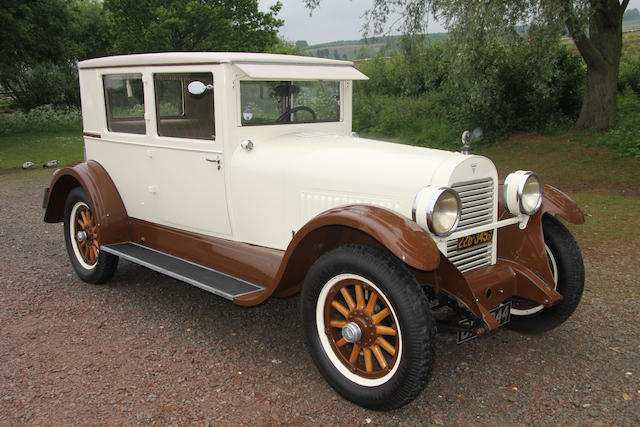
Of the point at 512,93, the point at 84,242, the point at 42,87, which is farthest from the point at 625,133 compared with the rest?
the point at 42,87

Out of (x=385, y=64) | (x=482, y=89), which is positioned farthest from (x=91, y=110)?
(x=385, y=64)

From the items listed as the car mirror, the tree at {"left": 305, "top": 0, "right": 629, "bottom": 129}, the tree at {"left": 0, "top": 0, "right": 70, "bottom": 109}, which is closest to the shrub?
the tree at {"left": 0, "top": 0, "right": 70, "bottom": 109}

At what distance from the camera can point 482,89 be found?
1076 centimetres

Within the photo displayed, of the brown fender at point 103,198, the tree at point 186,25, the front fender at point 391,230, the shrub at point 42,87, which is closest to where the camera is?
the front fender at point 391,230

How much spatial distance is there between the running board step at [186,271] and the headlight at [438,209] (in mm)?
1229

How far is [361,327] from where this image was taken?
111 inches

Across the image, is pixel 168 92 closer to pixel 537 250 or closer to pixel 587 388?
pixel 537 250

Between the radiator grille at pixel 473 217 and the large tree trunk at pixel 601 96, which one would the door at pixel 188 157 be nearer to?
the radiator grille at pixel 473 217

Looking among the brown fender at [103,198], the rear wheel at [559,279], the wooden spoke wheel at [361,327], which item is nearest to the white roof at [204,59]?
the brown fender at [103,198]

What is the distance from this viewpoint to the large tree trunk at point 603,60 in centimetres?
1044

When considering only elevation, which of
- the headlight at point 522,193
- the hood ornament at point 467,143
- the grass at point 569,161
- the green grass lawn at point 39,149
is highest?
the hood ornament at point 467,143

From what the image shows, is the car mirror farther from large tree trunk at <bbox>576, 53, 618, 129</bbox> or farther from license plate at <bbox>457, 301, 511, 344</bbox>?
large tree trunk at <bbox>576, 53, 618, 129</bbox>

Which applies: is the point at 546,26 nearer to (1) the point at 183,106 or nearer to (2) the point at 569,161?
(2) the point at 569,161

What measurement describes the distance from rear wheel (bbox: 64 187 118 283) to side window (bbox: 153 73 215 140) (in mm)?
1163
